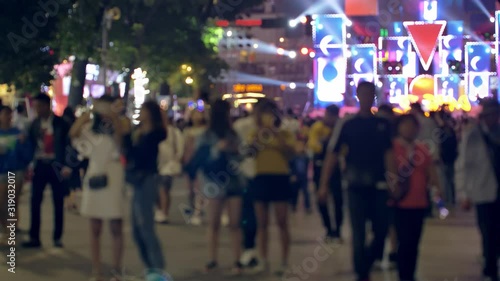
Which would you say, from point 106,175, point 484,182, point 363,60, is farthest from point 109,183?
point 363,60

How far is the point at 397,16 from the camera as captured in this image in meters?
55.1

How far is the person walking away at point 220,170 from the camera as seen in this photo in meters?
11.1

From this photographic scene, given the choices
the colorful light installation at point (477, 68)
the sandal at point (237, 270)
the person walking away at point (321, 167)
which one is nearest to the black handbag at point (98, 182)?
the sandal at point (237, 270)

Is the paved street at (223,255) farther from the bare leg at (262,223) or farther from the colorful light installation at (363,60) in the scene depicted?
the colorful light installation at (363,60)

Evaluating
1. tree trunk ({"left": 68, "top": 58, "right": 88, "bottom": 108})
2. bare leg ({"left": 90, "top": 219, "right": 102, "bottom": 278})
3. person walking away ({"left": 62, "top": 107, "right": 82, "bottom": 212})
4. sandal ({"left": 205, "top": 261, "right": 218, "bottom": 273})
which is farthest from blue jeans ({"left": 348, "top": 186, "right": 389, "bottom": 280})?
tree trunk ({"left": 68, "top": 58, "right": 88, "bottom": 108})

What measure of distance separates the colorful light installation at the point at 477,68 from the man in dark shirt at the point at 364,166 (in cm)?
3681

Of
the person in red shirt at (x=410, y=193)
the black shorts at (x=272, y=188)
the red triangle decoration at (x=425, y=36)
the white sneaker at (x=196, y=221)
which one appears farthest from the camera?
the red triangle decoration at (x=425, y=36)

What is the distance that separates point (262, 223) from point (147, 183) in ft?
4.98

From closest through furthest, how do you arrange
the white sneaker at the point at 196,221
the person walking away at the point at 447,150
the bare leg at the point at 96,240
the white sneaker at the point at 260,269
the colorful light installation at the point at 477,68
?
the bare leg at the point at 96,240
the white sneaker at the point at 260,269
the white sneaker at the point at 196,221
the person walking away at the point at 447,150
the colorful light installation at the point at 477,68

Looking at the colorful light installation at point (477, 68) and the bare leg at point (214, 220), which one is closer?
the bare leg at point (214, 220)

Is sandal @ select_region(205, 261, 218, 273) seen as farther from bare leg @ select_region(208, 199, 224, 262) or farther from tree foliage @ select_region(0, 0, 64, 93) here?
tree foliage @ select_region(0, 0, 64, 93)

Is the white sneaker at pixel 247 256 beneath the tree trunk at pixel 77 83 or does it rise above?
beneath

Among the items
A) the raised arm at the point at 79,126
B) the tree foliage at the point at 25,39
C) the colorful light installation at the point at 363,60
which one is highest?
the colorful light installation at the point at 363,60

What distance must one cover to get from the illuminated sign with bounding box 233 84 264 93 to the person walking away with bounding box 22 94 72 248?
68.2 metres
